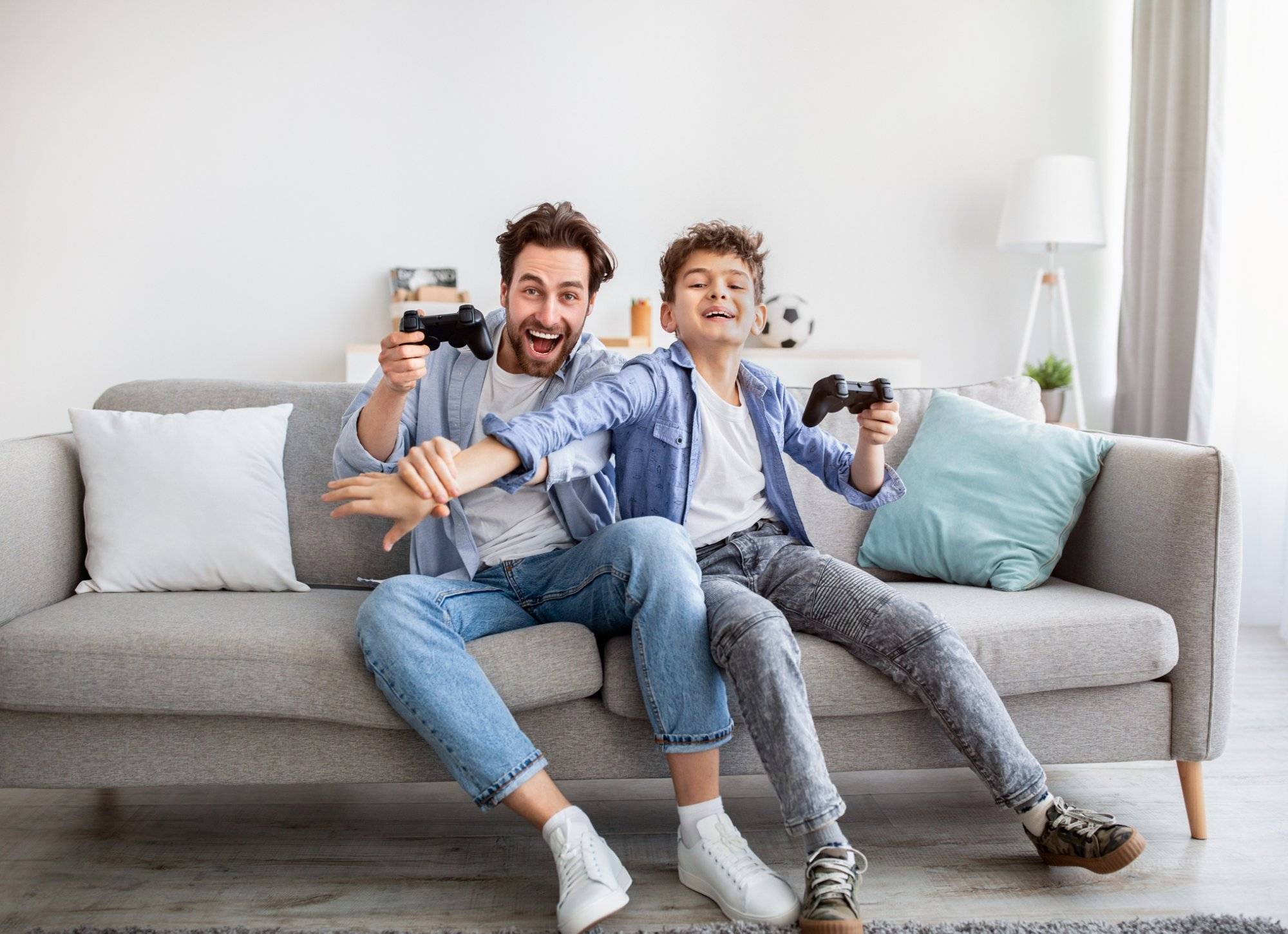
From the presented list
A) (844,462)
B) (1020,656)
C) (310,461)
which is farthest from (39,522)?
(1020,656)

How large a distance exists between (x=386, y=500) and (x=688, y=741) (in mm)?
522

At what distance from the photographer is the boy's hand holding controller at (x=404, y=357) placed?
1.54m

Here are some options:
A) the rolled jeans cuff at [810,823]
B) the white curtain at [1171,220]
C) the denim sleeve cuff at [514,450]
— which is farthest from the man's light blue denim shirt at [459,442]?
the white curtain at [1171,220]

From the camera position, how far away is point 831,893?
133 cm

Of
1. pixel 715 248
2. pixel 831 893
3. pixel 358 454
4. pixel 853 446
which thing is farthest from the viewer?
pixel 853 446

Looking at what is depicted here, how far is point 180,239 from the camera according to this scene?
374 centimetres

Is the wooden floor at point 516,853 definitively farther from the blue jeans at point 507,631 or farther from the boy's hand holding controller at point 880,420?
the boy's hand holding controller at point 880,420

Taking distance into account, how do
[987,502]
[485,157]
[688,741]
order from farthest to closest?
1. [485,157]
2. [987,502]
3. [688,741]

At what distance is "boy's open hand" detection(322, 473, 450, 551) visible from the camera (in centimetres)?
139

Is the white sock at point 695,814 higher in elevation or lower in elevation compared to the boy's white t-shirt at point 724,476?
lower

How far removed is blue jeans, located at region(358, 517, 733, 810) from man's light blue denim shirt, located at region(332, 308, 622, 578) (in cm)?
14

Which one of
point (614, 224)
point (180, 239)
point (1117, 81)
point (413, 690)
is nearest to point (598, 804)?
point (413, 690)

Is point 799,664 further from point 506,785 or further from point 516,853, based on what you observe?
point 516,853

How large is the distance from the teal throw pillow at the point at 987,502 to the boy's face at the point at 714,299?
50 centimetres
